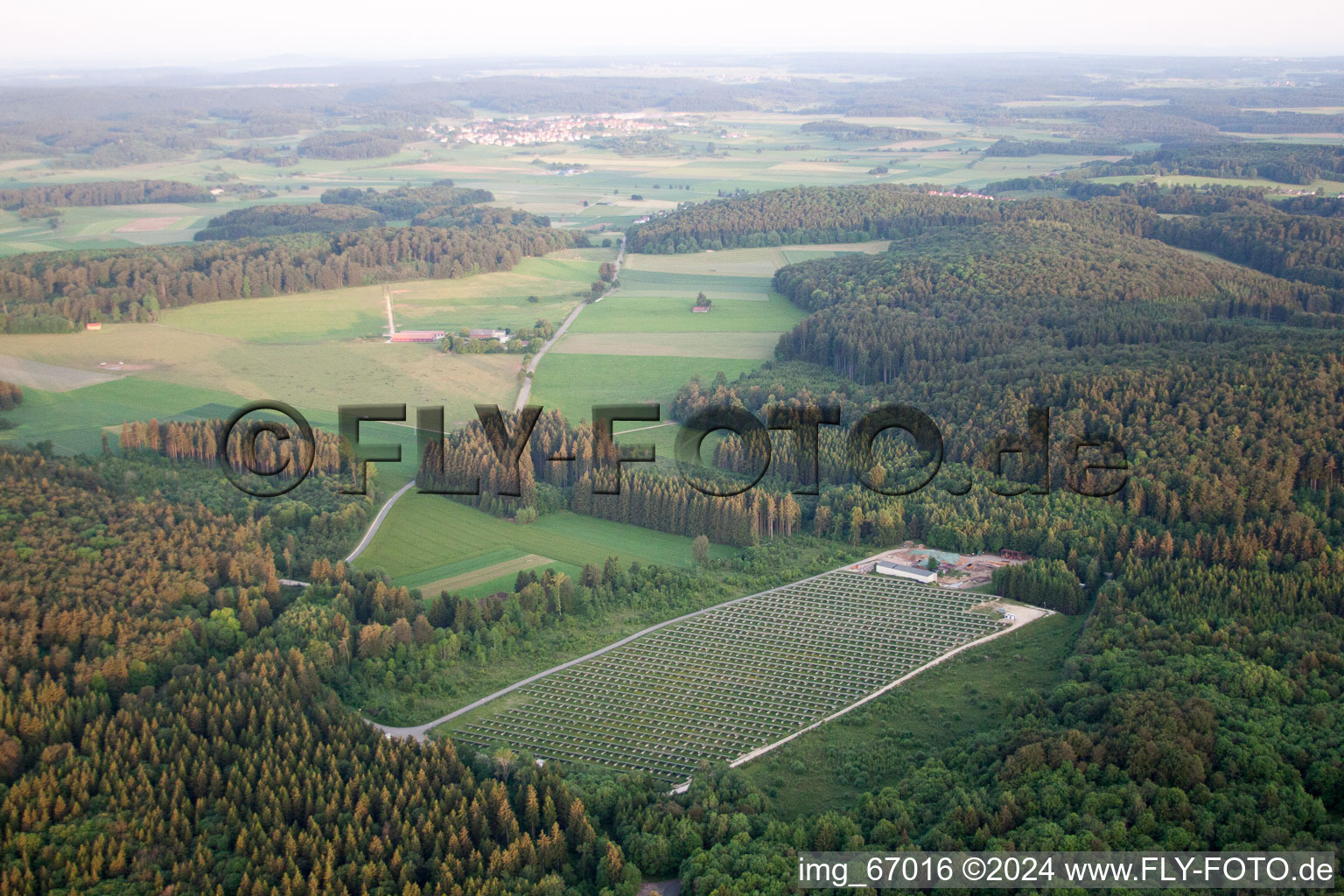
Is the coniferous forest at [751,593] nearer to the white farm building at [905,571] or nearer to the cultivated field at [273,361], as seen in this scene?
the cultivated field at [273,361]

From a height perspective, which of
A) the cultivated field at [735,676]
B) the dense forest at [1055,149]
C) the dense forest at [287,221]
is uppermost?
the dense forest at [1055,149]

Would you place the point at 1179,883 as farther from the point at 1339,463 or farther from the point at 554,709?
the point at 1339,463

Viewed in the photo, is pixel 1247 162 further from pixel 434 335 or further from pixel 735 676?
pixel 735 676

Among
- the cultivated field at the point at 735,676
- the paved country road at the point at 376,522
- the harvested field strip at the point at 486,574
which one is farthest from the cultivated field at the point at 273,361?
the cultivated field at the point at 735,676

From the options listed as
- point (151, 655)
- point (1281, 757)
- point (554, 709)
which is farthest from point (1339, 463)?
point (151, 655)

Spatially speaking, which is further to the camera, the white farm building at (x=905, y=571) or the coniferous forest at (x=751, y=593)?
the white farm building at (x=905, y=571)

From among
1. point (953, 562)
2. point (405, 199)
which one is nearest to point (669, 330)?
point (953, 562)

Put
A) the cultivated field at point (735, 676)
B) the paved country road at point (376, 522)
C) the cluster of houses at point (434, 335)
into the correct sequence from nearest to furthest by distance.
→ the cultivated field at point (735, 676)
the paved country road at point (376, 522)
the cluster of houses at point (434, 335)
